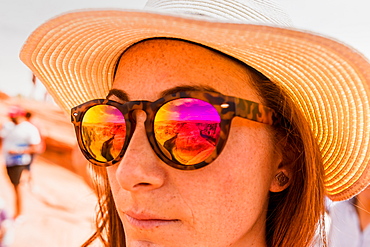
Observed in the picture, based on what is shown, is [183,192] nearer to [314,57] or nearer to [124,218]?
[124,218]

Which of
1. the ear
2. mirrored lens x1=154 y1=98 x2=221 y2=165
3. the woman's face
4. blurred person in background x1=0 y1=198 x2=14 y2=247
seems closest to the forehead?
the woman's face

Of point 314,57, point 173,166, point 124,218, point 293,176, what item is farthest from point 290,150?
point 124,218

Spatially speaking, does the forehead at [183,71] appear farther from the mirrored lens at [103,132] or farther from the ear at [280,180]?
the ear at [280,180]

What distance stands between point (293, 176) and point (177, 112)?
0.58 meters

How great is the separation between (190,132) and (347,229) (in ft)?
Answer: 8.59

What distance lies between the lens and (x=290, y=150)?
4.82 ft

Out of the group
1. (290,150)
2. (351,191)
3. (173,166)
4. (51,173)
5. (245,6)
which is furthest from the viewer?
(51,173)

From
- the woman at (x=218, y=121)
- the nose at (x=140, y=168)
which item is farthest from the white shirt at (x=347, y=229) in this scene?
the nose at (x=140, y=168)

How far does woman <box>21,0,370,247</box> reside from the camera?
47.5 inches

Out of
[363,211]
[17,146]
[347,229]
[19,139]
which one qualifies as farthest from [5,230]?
[363,211]

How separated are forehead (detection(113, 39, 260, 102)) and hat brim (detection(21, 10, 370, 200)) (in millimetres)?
52

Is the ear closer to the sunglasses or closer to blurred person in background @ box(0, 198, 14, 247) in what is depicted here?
the sunglasses

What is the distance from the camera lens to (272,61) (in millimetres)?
1304

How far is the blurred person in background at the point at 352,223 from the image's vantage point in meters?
3.15
